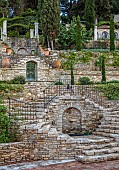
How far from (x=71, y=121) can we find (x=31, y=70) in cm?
932

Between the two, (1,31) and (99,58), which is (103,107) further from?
(1,31)

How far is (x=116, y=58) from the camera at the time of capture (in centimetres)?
2856

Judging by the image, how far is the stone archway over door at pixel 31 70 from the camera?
2475 cm

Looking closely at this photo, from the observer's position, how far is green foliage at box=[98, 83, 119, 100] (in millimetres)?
19547

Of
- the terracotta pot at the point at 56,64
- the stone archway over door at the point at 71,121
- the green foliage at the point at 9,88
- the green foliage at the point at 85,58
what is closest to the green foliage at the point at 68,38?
the green foliage at the point at 85,58

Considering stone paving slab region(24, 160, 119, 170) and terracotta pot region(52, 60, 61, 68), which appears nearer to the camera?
stone paving slab region(24, 160, 119, 170)

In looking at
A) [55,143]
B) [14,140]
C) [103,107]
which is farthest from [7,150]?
[103,107]

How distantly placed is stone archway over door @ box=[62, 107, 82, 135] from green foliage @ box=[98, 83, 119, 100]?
11.4 ft

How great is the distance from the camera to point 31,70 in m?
25.0

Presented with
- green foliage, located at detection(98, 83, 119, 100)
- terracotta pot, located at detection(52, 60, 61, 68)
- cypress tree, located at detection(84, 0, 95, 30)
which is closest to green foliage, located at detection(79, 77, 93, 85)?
green foliage, located at detection(98, 83, 119, 100)

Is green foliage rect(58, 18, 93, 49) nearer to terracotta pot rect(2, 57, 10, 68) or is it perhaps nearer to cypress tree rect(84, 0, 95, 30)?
cypress tree rect(84, 0, 95, 30)

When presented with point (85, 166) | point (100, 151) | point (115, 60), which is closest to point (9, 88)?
point (100, 151)

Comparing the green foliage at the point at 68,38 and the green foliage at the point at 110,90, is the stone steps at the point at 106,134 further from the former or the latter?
the green foliage at the point at 68,38

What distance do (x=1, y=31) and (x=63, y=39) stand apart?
884 centimetres
